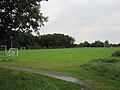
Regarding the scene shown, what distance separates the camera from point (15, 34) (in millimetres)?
17922

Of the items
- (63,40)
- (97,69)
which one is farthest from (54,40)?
(97,69)

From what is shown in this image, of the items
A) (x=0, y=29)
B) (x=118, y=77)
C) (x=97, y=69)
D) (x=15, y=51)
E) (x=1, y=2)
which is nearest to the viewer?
(x=1, y=2)

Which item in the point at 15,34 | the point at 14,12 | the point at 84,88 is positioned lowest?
the point at 84,88

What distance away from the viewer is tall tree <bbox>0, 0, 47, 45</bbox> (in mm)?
15797

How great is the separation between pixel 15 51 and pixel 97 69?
46276mm

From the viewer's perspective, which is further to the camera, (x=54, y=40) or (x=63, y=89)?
(x=54, y=40)

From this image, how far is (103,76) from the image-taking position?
23812 millimetres

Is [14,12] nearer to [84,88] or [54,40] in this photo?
[84,88]

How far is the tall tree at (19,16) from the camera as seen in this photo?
1580 cm

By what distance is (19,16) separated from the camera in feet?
51.9

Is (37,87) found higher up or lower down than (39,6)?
lower down

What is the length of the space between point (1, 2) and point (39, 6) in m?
2.03

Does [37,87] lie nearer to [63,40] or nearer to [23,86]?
[23,86]

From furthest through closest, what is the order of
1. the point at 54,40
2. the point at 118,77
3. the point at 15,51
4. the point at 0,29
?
the point at 54,40 → the point at 15,51 → the point at 118,77 → the point at 0,29
